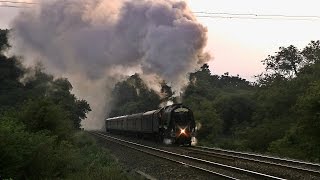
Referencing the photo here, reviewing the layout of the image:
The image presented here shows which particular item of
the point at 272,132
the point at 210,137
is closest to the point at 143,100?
the point at 210,137

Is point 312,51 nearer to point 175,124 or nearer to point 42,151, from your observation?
point 175,124

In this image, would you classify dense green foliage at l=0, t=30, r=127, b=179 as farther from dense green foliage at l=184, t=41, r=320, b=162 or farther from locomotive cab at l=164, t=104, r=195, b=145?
dense green foliage at l=184, t=41, r=320, b=162

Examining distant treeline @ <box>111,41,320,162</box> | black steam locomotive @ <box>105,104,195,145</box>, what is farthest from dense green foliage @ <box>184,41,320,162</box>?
black steam locomotive @ <box>105,104,195,145</box>

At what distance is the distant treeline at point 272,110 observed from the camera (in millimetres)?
33469

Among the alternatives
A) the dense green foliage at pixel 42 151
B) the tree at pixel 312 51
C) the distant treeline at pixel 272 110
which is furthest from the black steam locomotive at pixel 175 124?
the tree at pixel 312 51

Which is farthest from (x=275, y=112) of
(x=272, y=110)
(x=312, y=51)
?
(x=312, y=51)

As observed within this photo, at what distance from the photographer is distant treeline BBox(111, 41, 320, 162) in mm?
33469

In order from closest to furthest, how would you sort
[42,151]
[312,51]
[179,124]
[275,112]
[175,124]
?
[42,151] → [175,124] → [179,124] → [275,112] → [312,51]

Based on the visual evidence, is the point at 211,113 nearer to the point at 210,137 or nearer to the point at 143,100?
the point at 210,137

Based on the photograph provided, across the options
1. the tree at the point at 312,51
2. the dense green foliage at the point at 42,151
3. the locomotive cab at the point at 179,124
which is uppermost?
the tree at the point at 312,51

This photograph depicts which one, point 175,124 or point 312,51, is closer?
point 175,124

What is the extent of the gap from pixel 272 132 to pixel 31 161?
39.6 meters

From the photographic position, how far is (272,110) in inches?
2378

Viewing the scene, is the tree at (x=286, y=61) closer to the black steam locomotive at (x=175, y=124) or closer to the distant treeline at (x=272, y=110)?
the distant treeline at (x=272, y=110)
